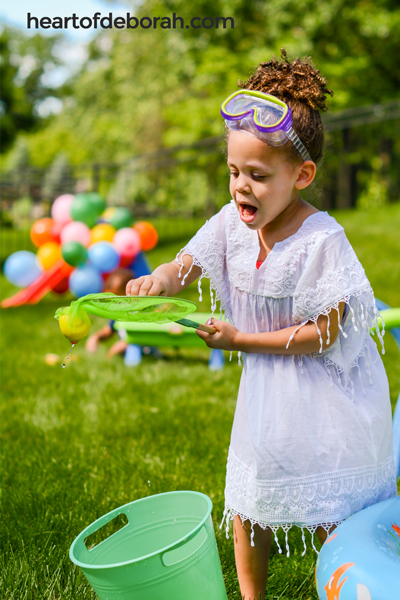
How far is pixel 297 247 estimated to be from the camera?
162 centimetres

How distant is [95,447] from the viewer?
291cm

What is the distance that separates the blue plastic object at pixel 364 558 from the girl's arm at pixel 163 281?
0.80 m

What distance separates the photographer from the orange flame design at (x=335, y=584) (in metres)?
1.34

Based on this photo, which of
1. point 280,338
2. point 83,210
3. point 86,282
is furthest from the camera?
point 83,210

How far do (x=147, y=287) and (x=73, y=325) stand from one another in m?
0.23

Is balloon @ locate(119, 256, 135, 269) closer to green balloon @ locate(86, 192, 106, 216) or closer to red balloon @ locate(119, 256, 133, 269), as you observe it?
red balloon @ locate(119, 256, 133, 269)

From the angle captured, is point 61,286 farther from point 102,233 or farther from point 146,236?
point 146,236

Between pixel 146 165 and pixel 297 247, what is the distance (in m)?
10.3

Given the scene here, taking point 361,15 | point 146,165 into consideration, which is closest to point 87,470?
point 146,165

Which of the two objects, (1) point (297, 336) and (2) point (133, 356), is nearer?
(1) point (297, 336)

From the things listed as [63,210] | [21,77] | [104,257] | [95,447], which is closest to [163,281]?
[95,447]

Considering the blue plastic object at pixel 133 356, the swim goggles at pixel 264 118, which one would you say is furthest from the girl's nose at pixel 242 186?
the blue plastic object at pixel 133 356

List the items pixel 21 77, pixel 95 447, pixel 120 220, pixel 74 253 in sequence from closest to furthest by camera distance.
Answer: pixel 95 447 < pixel 74 253 < pixel 120 220 < pixel 21 77

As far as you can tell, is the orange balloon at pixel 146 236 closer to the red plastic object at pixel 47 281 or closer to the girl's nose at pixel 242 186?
the red plastic object at pixel 47 281
